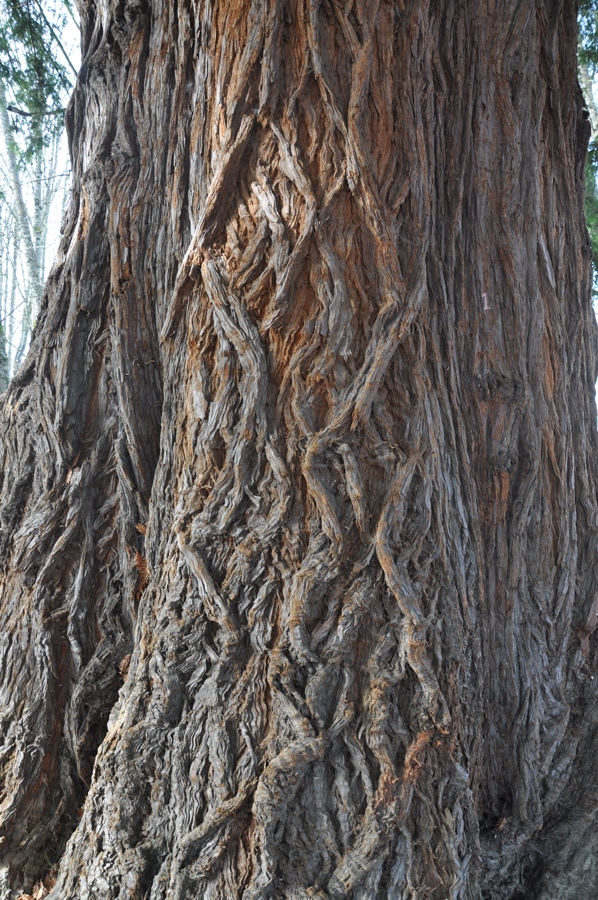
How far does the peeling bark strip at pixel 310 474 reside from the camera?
1973mm

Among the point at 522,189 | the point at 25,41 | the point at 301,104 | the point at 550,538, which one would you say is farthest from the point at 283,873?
the point at 25,41

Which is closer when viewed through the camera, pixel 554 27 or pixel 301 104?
pixel 301 104

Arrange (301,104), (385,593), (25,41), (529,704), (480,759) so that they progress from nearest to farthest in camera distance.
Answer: (385,593)
(301,104)
(480,759)
(529,704)
(25,41)

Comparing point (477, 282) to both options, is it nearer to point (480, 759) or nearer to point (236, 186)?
point (236, 186)

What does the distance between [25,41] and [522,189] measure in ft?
12.7

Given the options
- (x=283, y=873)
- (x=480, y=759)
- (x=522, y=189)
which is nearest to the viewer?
(x=283, y=873)

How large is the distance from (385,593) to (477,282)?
129 cm

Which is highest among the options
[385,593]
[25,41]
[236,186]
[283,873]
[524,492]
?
[25,41]

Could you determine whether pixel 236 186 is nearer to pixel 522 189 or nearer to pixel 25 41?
pixel 522 189

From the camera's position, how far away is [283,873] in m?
1.88

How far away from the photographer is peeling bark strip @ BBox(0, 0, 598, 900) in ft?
6.47

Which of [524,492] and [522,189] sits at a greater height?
[522,189]

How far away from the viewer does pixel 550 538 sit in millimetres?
2625

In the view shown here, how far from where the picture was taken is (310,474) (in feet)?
6.64
